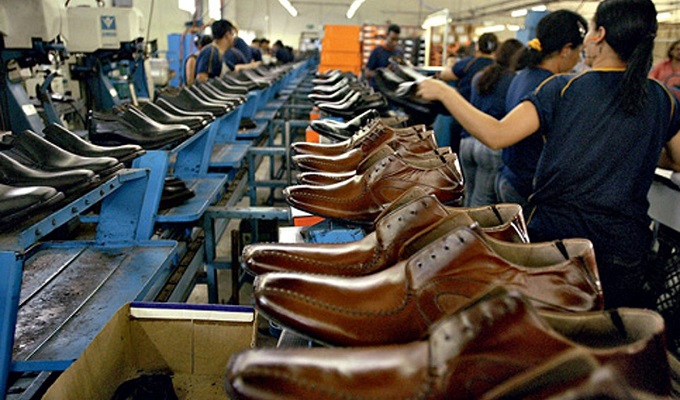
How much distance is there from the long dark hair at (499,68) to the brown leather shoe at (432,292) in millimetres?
3424

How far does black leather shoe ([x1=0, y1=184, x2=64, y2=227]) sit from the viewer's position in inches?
46.3

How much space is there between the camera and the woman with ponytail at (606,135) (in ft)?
5.57

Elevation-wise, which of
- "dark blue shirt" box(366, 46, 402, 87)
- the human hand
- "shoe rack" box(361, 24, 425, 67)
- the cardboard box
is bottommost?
the cardboard box

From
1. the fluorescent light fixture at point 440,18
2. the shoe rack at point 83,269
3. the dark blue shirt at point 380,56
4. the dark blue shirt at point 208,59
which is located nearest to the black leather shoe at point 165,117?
the shoe rack at point 83,269

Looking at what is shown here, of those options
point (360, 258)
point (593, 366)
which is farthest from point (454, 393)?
point (360, 258)

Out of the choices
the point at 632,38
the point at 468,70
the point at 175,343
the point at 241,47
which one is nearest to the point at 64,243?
the point at 175,343

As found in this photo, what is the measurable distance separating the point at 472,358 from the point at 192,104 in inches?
123

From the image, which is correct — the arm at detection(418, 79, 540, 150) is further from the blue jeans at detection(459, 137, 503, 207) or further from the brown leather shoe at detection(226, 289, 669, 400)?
the blue jeans at detection(459, 137, 503, 207)

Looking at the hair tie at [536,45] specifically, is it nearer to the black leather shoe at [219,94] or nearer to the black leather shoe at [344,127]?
the black leather shoe at [344,127]

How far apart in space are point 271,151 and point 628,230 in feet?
9.92

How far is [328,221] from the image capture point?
1.75 meters

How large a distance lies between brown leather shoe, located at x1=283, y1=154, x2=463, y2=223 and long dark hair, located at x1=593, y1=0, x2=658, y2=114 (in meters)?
0.65

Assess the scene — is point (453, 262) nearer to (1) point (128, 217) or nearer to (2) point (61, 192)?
(2) point (61, 192)

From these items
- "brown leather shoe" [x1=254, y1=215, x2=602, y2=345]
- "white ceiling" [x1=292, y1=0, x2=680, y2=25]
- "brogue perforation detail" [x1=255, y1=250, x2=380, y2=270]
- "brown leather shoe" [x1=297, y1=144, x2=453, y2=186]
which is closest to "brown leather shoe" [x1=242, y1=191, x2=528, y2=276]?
"brogue perforation detail" [x1=255, y1=250, x2=380, y2=270]
